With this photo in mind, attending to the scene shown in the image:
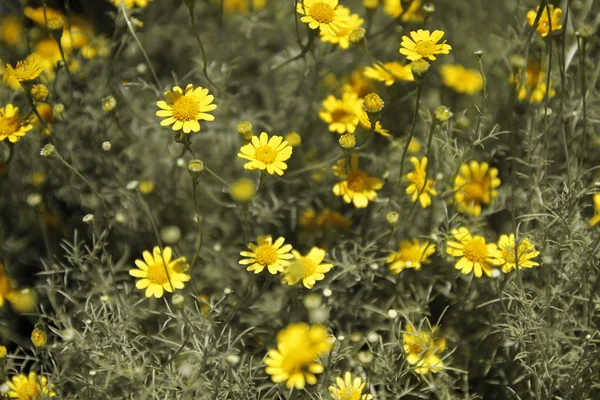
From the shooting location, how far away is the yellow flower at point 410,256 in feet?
5.93

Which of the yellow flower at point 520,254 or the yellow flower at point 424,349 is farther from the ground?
the yellow flower at point 520,254

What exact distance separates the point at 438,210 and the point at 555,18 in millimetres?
710

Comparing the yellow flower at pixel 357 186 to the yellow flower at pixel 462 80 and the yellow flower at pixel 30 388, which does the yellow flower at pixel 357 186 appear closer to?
the yellow flower at pixel 462 80

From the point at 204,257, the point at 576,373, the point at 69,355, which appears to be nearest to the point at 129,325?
the point at 69,355

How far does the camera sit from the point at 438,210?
2141 millimetres

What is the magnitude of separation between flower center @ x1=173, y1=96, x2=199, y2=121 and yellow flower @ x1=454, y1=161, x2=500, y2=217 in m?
0.85

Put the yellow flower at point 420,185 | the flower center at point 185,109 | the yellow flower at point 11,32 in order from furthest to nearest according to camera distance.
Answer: the yellow flower at point 11,32 < the yellow flower at point 420,185 < the flower center at point 185,109

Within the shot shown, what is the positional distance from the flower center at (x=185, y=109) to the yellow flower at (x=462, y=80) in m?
1.18

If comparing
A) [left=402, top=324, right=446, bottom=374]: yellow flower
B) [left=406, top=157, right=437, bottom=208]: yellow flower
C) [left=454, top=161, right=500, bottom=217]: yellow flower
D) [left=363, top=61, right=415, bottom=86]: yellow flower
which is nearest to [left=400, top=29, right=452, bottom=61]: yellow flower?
[left=363, top=61, right=415, bottom=86]: yellow flower

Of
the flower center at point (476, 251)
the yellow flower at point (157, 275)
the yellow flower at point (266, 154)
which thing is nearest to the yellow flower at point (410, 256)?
the flower center at point (476, 251)

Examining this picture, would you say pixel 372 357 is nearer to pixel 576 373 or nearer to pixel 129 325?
pixel 576 373

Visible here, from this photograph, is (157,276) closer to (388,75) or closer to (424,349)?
(424,349)

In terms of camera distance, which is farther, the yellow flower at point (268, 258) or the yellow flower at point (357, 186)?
the yellow flower at point (357, 186)

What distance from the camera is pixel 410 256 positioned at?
1880 millimetres
